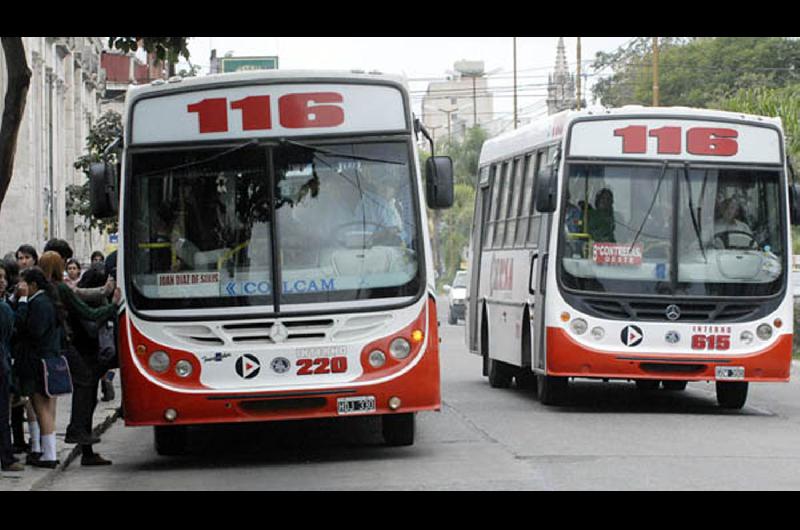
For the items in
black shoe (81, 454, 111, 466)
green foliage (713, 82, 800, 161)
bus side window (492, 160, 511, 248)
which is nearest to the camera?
black shoe (81, 454, 111, 466)

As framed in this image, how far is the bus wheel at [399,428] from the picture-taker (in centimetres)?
1440

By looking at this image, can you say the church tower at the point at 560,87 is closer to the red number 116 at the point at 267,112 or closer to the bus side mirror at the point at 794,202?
the bus side mirror at the point at 794,202

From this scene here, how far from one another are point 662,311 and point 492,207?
5066 mm

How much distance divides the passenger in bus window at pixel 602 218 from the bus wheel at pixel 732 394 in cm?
231

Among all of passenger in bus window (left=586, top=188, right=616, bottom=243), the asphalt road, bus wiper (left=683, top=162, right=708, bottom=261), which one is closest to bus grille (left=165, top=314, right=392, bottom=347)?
the asphalt road

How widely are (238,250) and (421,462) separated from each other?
2.23 metres

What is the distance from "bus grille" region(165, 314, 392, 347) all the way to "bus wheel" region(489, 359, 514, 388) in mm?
8617

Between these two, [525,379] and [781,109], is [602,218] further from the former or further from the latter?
[781,109]

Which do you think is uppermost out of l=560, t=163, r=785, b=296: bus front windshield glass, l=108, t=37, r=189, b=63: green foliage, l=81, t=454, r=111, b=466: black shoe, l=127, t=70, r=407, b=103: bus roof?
l=108, t=37, r=189, b=63: green foliage

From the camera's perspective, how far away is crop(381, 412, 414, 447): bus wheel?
47.2ft

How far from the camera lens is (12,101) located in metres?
13.6

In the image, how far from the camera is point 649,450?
551 inches

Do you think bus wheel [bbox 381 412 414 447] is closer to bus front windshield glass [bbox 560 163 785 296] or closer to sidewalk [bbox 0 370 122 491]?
sidewalk [bbox 0 370 122 491]

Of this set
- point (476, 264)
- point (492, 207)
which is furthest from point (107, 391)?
point (492, 207)
